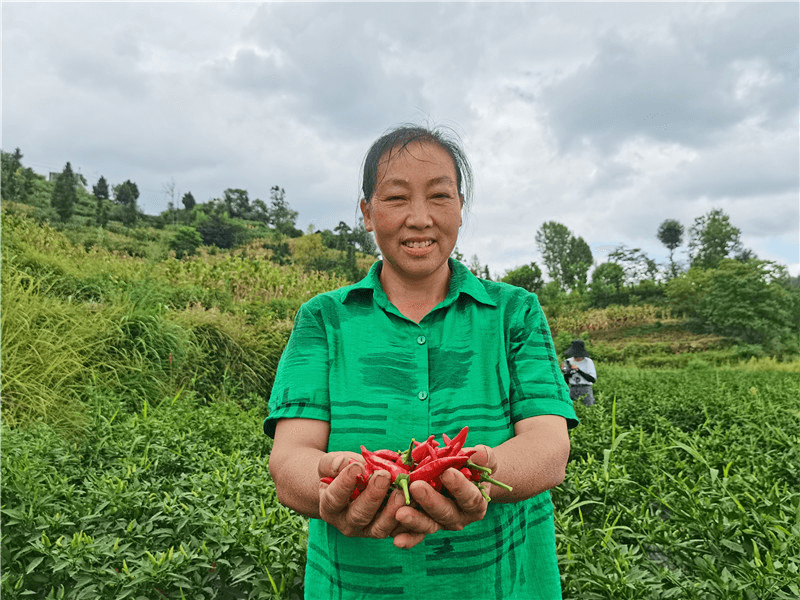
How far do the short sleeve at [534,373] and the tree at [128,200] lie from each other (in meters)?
24.2

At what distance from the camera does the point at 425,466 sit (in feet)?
2.98

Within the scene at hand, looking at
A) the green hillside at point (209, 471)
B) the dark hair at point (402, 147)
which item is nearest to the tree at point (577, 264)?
the green hillside at point (209, 471)

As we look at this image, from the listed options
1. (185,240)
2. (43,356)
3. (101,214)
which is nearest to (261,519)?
(43,356)

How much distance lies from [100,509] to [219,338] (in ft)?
14.2

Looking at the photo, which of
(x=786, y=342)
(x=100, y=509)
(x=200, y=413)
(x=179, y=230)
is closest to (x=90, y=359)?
(x=200, y=413)

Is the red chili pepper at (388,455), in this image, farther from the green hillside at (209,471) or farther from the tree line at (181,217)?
the tree line at (181,217)

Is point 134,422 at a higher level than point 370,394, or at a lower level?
lower

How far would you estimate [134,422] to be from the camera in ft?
13.8

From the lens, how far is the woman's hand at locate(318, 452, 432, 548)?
0.84 metres

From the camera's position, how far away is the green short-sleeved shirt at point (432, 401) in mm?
1101

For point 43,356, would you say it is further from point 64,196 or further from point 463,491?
point 64,196

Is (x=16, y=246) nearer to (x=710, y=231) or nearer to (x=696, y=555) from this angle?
(x=696, y=555)

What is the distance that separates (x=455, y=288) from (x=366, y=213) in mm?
292

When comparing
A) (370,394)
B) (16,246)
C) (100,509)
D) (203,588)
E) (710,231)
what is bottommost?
(203,588)
